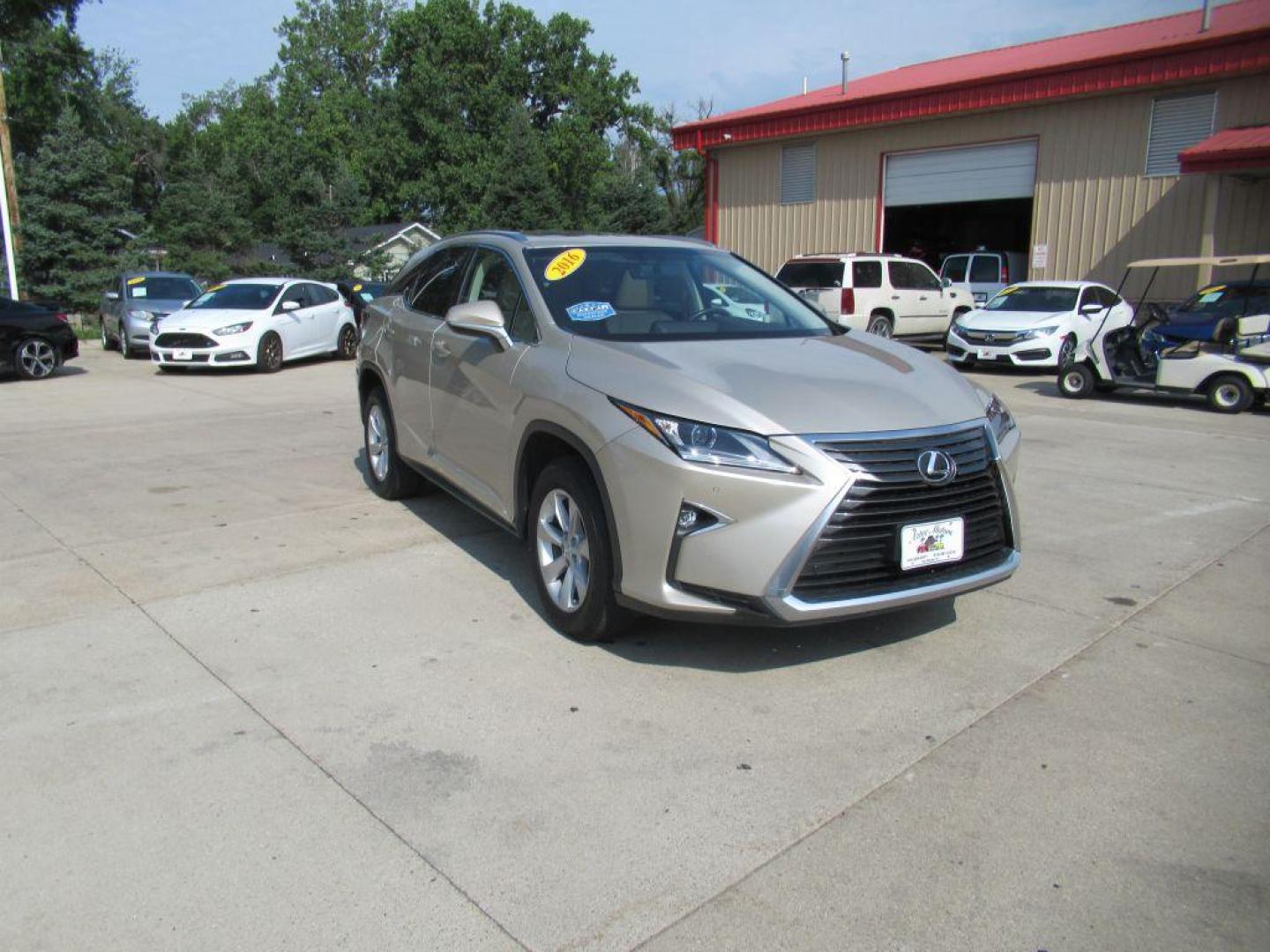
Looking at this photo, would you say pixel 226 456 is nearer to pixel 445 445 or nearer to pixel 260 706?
pixel 445 445

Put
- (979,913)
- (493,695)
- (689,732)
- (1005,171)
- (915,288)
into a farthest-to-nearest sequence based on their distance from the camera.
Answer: (1005,171) → (915,288) → (493,695) → (689,732) → (979,913)

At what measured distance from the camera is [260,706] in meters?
3.81

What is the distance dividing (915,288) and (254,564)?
51.1 feet

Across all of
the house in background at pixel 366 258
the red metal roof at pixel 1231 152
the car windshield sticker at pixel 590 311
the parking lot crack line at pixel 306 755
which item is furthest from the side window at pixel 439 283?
the house in background at pixel 366 258

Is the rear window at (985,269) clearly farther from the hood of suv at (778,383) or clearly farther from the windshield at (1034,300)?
the hood of suv at (778,383)

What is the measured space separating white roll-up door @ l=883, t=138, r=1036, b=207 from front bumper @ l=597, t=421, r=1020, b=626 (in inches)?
741

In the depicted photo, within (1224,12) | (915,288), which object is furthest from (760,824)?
(1224,12)

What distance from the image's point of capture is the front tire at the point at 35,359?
14883 millimetres

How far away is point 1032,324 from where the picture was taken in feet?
49.5

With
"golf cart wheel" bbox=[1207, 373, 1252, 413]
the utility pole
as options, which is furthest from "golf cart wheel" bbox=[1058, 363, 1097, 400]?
the utility pole

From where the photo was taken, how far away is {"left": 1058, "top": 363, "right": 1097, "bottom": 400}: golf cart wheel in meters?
12.8

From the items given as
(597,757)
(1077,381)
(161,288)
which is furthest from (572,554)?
(161,288)

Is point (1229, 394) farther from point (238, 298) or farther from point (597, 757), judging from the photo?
point (238, 298)

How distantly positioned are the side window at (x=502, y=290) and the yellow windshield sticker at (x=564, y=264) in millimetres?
175
